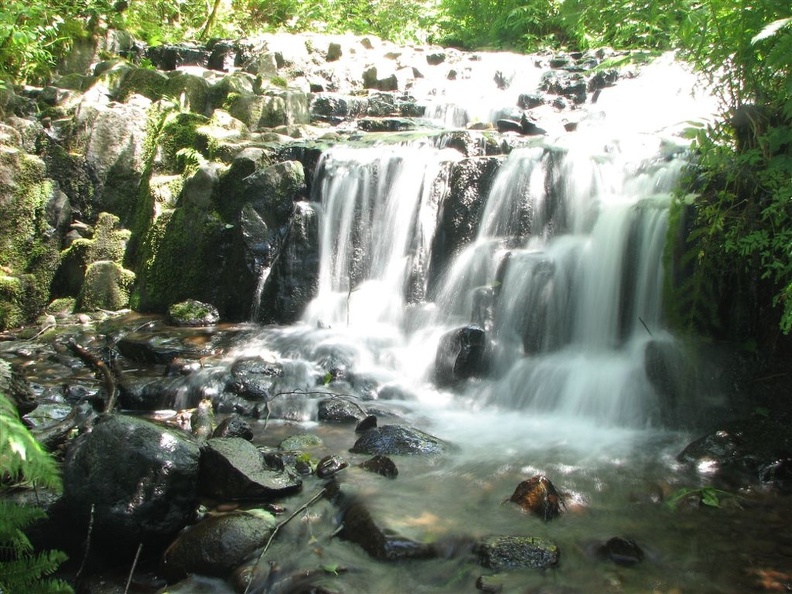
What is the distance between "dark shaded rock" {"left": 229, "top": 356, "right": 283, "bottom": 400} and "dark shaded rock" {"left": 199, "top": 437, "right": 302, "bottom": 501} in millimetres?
2022

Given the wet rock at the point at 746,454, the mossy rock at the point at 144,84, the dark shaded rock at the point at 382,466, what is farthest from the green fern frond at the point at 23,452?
the mossy rock at the point at 144,84

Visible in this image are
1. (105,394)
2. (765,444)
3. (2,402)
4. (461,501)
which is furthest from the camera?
(105,394)

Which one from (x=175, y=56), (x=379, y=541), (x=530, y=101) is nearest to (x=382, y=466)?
(x=379, y=541)

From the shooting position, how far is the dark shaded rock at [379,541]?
333 cm

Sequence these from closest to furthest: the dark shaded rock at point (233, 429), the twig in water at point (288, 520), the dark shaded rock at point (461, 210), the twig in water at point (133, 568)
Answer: the twig in water at point (133, 568) < the twig in water at point (288, 520) < the dark shaded rock at point (233, 429) < the dark shaded rock at point (461, 210)

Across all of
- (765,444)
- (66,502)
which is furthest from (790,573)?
(66,502)

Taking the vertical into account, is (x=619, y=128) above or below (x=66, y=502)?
above

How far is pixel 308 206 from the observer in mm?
9242

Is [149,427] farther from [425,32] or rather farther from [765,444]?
[425,32]

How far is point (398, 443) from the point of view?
16.0 feet

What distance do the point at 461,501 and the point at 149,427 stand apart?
212 centimetres

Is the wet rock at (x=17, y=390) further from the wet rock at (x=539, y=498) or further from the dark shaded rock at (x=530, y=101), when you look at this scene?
the dark shaded rock at (x=530, y=101)

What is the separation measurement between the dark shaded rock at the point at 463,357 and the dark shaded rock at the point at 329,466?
243 centimetres

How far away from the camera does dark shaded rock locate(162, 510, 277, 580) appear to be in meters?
3.21
